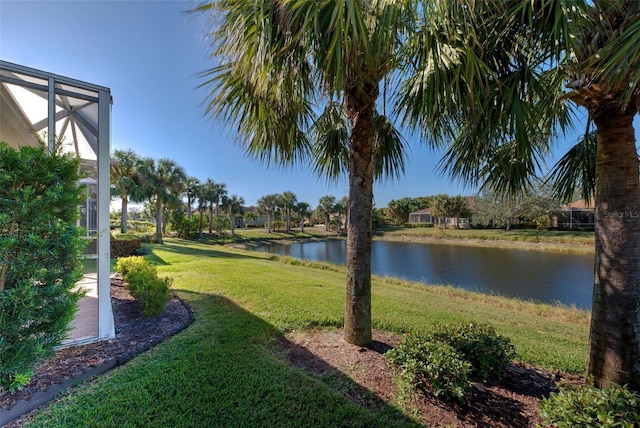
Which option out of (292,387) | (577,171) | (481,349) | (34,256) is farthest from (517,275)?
(34,256)

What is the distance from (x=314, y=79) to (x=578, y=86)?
2.26 m

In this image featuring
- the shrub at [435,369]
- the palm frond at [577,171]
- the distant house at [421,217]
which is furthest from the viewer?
the distant house at [421,217]

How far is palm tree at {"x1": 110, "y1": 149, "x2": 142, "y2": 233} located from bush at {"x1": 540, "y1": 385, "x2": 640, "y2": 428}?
22382 mm

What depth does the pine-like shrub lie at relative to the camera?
77.8 inches

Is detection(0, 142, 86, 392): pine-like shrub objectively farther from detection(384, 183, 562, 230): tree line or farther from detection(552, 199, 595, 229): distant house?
detection(552, 199, 595, 229): distant house

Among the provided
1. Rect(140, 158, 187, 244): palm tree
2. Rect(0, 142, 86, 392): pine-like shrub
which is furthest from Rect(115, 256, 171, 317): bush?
Rect(140, 158, 187, 244): palm tree

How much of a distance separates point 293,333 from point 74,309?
8.14 ft

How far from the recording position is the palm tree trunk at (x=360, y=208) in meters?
3.04

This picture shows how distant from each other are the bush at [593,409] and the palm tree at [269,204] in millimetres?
42349

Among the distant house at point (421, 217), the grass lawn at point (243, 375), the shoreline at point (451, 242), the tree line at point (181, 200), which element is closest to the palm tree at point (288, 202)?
the tree line at point (181, 200)

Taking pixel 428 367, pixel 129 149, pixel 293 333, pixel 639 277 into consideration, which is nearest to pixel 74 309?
pixel 293 333

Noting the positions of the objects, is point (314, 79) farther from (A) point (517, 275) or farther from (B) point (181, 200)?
(B) point (181, 200)

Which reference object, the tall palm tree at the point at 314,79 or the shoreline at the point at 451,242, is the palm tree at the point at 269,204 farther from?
the tall palm tree at the point at 314,79

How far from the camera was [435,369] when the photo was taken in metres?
2.19
